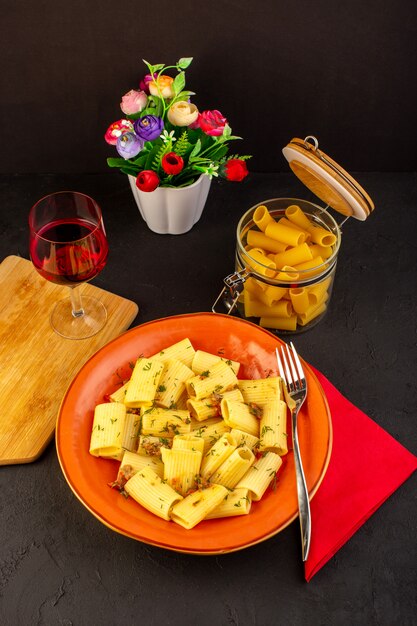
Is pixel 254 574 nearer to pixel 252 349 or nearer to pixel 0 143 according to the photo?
pixel 252 349

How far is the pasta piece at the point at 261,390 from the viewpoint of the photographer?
1.50m

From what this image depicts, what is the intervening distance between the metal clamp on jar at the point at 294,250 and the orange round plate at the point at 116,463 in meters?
0.11

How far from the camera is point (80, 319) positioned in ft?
5.74

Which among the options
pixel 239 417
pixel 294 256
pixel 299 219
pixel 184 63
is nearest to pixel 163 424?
pixel 239 417

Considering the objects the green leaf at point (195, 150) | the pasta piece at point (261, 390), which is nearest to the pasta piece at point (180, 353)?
the pasta piece at point (261, 390)

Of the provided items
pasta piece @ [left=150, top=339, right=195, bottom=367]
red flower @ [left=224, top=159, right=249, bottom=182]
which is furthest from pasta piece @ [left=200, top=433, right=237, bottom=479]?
red flower @ [left=224, top=159, right=249, bottom=182]

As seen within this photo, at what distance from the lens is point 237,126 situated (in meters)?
2.01

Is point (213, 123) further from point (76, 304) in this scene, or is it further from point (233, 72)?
point (76, 304)

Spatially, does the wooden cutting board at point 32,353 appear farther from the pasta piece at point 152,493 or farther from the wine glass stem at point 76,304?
the pasta piece at point 152,493

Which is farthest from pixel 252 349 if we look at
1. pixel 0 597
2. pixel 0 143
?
pixel 0 143

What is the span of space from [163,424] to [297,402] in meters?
0.27

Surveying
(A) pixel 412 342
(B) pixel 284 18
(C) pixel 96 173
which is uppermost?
(B) pixel 284 18

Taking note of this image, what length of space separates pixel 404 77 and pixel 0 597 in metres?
1.54

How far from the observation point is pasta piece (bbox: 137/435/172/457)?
1423 millimetres
